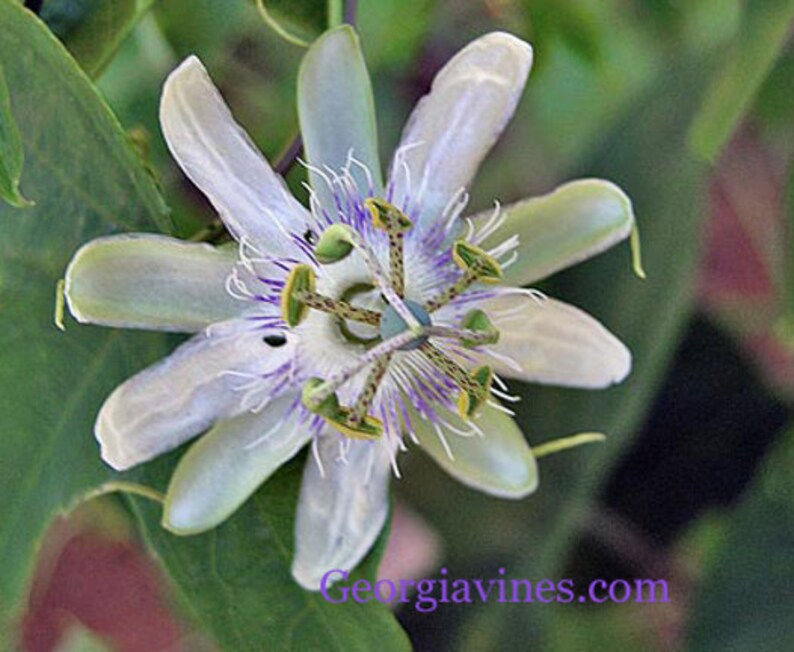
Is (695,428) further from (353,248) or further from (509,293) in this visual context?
(353,248)

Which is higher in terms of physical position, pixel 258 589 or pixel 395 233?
pixel 395 233

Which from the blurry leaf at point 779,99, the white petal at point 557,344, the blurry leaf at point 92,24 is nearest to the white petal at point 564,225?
the white petal at point 557,344

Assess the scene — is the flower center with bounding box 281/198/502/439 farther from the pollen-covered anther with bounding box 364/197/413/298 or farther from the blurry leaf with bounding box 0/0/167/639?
the blurry leaf with bounding box 0/0/167/639

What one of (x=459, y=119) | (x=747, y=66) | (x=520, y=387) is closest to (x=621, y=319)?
(x=520, y=387)

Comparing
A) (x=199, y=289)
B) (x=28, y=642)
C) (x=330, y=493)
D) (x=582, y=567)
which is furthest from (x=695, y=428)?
(x=28, y=642)

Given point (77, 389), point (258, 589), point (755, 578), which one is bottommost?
point (755, 578)

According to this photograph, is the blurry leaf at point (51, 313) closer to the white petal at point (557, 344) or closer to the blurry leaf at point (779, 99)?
the white petal at point (557, 344)

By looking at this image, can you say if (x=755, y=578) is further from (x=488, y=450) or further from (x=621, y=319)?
(x=488, y=450)

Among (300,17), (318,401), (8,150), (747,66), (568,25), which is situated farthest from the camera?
(568,25)
